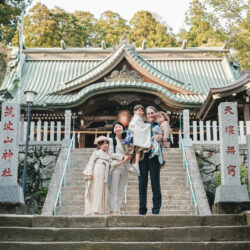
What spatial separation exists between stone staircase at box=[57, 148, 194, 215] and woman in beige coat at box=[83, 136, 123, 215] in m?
2.34

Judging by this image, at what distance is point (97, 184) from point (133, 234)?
85.8 inches

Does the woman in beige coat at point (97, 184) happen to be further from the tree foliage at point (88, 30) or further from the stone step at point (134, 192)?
the tree foliage at point (88, 30)

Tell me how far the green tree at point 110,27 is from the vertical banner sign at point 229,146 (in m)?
28.5

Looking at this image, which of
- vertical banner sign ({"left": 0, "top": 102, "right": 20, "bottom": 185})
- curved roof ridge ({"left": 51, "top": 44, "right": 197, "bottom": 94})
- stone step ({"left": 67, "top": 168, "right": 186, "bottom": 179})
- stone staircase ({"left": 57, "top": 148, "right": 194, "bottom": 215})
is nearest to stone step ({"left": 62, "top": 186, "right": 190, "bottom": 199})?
stone staircase ({"left": 57, "top": 148, "right": 194, "bottom": 215})

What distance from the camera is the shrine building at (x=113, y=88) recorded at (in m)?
15.6

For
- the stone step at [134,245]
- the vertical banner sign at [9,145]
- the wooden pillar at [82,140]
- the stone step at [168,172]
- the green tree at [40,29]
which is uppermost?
the green tree at [40,29]

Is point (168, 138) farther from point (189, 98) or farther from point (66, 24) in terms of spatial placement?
point (66, 24)

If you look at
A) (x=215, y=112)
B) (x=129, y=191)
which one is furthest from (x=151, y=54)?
(x=129, y=191)

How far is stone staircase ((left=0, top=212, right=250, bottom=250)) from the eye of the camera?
484 cm

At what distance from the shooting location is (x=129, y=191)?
10297 mm

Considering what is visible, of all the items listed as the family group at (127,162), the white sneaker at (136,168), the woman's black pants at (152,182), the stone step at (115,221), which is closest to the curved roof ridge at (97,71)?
the family group at (127,162)

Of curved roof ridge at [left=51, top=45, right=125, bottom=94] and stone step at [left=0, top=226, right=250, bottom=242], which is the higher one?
curved roof ridge at [left=51, top=45, right=125, bottom=94]

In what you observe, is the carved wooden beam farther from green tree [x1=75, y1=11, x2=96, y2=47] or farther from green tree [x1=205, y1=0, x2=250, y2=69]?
green tree [x1=75, y1=11, x2=96, y2=47]

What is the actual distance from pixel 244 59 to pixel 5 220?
13.8m
